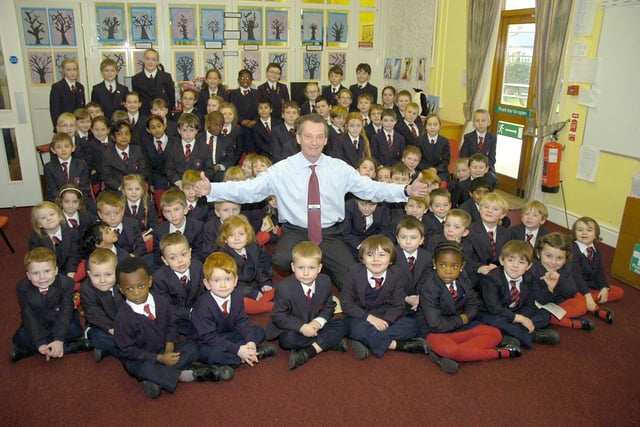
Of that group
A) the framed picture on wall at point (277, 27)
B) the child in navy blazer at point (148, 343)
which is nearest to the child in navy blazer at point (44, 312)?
the child in navy blazer at point (148, 343)

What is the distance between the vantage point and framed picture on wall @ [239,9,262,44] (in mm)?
8117

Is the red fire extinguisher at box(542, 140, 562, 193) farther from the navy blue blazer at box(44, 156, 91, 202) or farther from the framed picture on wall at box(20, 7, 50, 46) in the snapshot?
the framed picture on wall at box(20, 7, 50, 46)

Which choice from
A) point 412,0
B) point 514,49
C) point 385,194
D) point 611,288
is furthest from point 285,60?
point 611,288

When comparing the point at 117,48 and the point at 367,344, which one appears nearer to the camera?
the point at 367,344

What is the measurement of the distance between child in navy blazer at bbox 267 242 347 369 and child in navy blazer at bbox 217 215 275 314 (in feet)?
1.76

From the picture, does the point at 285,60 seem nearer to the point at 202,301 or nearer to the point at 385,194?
the point at 385,194

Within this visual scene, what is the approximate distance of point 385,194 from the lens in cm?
372

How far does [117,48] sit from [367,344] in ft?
21.4

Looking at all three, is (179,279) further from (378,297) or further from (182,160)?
(182,160)

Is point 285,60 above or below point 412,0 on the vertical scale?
below

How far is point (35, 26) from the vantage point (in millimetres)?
7133

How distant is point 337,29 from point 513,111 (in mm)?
3487

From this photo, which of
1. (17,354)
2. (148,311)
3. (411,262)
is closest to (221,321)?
(148,311)

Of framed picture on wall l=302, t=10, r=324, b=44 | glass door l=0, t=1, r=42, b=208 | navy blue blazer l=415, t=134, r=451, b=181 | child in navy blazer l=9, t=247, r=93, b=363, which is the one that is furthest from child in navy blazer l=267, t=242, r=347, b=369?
framed picture on wall l=302, t=10, r=324, b=44
